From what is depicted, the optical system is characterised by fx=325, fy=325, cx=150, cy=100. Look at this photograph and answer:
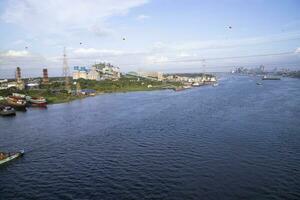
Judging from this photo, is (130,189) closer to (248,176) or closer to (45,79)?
(248,176)

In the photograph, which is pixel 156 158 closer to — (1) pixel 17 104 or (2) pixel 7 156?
(2) pixel 7 156

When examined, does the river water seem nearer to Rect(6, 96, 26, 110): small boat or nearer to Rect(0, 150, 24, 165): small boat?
Rect(0, 150, 24, 165): small boat

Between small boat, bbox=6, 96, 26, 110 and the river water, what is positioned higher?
small boat, bbox=6, 96, 26, 110

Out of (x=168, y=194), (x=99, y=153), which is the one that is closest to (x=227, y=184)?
(x=168, y=194)

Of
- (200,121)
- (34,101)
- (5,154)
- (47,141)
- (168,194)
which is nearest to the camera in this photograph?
(168,194)

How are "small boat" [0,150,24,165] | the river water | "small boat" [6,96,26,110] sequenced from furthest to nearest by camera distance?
"small boat" [6,96,26,110]
"small boat" [0,150,24,165]
the river water

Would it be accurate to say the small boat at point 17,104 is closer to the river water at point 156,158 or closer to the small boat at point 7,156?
the river water at point 156,158

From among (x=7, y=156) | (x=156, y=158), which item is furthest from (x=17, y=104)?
(x=156, y=158)

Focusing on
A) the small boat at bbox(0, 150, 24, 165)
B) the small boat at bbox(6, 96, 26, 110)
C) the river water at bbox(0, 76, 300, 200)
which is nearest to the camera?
the river water at bbox(0, 76, 300, 200)

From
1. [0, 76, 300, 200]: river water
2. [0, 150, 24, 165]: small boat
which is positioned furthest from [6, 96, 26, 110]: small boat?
[0, 150, 24, 165]: small boat
